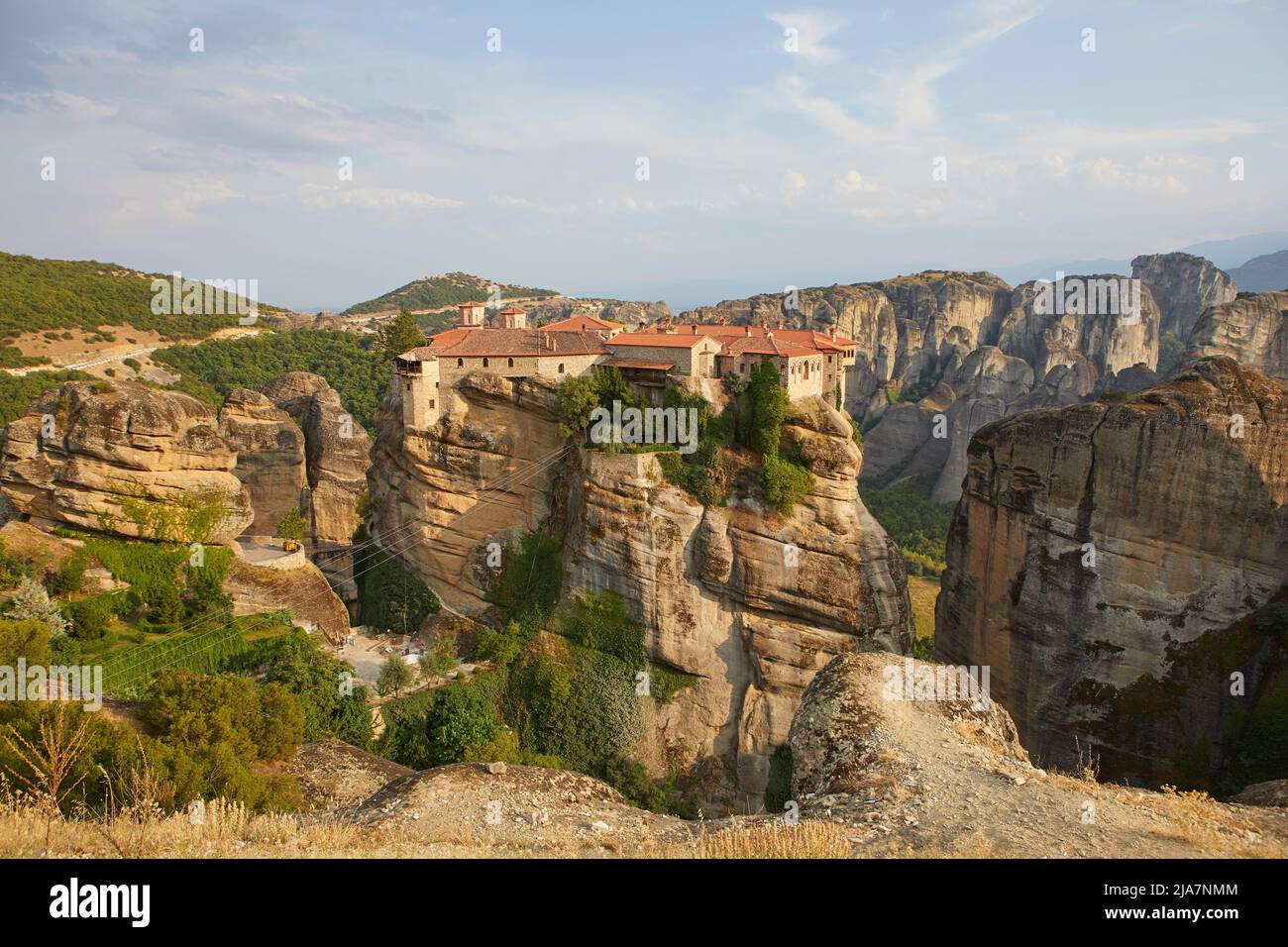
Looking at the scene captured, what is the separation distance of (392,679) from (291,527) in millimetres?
13782

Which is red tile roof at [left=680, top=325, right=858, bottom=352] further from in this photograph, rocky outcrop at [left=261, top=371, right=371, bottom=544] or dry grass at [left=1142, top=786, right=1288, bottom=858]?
dry grass at [left=1142, top=786, right=1288, bottom=858]

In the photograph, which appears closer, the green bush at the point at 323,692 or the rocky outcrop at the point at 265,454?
the green bush at the point at 323,692

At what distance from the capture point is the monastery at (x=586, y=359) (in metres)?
27.5

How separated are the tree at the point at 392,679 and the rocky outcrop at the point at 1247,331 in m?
47.3

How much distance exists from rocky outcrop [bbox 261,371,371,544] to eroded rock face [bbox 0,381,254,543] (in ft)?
44.2

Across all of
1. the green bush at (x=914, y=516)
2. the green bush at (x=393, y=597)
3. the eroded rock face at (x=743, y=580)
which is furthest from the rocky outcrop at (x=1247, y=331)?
the green bush at (x=393, y=597)

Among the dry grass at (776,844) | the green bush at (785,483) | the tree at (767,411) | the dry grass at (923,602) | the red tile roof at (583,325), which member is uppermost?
the red tile roof at (583,325)

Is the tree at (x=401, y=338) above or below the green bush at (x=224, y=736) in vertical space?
above

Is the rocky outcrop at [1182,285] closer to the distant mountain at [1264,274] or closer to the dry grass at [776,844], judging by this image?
the distant mountain at [1264,274]

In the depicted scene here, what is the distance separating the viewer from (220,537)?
26094 millimetres

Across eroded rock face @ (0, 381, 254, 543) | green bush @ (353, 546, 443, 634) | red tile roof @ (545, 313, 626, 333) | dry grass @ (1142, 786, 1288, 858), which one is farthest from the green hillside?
dry grass @ (1142, 786, 1288, 858)

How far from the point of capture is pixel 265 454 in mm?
36875

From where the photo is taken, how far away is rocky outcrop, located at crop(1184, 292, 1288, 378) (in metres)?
47.0

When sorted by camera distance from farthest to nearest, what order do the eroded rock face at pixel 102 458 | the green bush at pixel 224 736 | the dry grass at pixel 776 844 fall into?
the eroded rock face at pixel 102 458 < the green bush at pixel 224 736 < the dry grass at pixel 776 844
